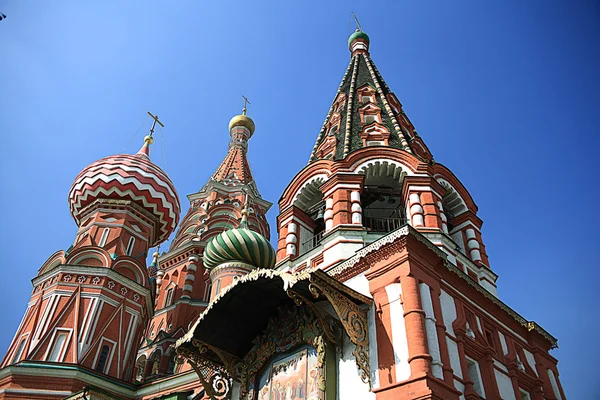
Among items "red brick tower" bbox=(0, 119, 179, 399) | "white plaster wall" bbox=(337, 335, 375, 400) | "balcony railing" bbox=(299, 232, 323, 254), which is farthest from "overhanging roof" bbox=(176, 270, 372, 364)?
"red brick tower" bbox=(0, 119, 179, 399)

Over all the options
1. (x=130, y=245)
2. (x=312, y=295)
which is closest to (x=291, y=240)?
(x=312, y=295)

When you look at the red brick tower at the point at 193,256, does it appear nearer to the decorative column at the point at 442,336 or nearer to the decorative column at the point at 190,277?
the decorative column at the point at 190,277

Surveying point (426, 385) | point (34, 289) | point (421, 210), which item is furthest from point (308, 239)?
point (34, 289)

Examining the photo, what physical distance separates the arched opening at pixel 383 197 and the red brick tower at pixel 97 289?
9362 mm

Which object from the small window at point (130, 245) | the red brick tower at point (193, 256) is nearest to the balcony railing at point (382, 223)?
the red brick tower at point (193, 256)

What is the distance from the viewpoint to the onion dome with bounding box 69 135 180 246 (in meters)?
20.4

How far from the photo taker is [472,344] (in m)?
9.24

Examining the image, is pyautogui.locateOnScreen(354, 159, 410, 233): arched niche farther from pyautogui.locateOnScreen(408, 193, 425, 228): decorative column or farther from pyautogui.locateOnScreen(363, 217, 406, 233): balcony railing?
pyautogui.locateOnScreen(408, 193, 425, 228): decorative column

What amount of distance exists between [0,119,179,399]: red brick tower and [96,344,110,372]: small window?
0.03m

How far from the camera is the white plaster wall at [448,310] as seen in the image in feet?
29.2

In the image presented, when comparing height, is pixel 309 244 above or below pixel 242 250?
below

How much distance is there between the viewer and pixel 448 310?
921 cm

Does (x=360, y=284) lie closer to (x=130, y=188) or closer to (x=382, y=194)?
(x=382, y=194)

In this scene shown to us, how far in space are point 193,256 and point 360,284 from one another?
15.0 m
